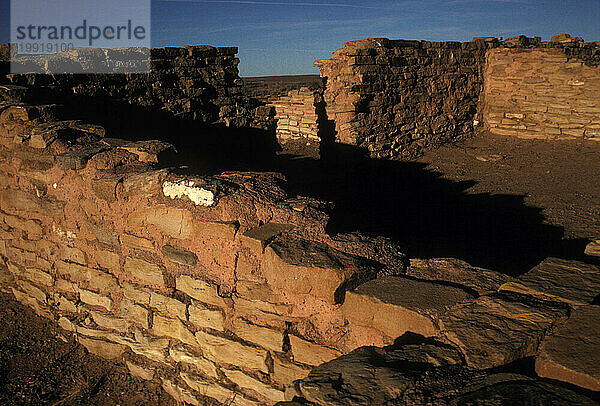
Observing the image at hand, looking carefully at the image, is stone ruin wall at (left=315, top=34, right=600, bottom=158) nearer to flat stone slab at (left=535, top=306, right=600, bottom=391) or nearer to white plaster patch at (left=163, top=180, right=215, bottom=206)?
white plaster patch at (left=163, top=180, right=215, bottom=206)

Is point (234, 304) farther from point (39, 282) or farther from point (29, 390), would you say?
point (39, 282)

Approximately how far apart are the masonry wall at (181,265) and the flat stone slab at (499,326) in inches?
16.0

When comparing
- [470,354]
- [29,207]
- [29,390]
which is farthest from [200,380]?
[29,207]

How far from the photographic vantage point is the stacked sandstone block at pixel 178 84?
19.2 ft

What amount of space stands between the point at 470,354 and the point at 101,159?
116 inches

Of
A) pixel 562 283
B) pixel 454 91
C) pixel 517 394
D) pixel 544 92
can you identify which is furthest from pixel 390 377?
pixel 544 92

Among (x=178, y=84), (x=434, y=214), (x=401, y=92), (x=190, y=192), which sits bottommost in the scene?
(x=434, y=214)

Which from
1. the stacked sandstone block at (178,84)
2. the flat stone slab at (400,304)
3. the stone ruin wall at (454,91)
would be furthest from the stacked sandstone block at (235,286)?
the stone ruin wall at (454,91)

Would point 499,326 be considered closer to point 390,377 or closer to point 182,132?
point 390,377

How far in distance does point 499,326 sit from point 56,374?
10.1ft

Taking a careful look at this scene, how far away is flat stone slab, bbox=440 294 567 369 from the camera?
1822 millimetres

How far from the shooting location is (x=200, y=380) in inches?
115

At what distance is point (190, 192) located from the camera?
2.95 metres

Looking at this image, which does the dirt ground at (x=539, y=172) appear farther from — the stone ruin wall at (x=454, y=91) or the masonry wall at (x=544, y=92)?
the stone ruin wall at (x=454, y=91)
